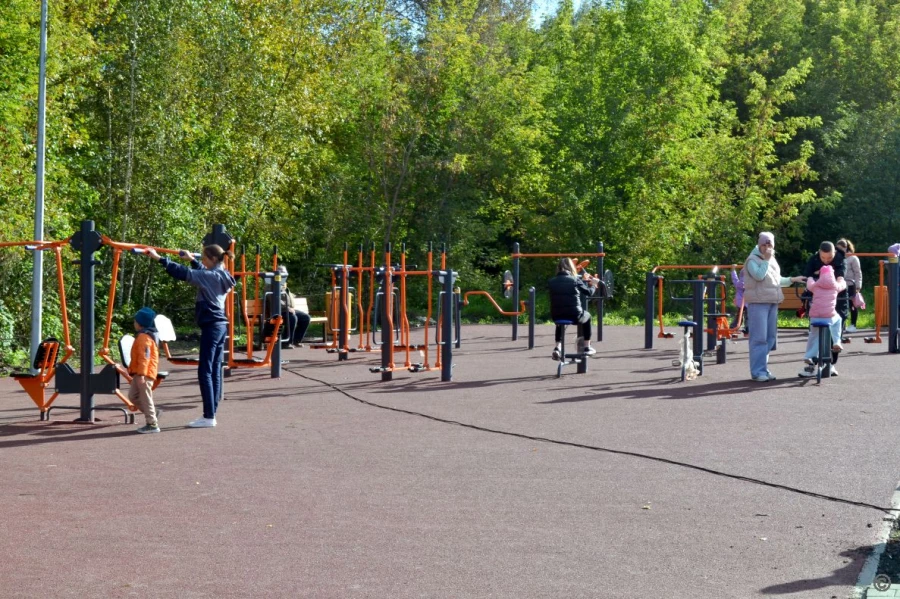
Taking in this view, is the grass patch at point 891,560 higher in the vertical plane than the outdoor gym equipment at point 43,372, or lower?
lower

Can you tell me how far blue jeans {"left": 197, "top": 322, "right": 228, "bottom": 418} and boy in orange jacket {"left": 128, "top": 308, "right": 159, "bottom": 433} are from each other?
44 cm

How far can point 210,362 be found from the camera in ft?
37.2

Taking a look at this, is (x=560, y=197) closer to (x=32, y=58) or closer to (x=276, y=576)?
(x=32, y=58)

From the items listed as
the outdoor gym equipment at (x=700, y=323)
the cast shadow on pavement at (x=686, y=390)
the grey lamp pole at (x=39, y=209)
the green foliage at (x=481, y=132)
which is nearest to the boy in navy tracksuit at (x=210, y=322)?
the cast shadow on pavement at (x=686, y=390)

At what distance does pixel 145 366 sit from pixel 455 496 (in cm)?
451

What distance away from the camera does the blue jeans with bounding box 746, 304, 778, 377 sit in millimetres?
15195

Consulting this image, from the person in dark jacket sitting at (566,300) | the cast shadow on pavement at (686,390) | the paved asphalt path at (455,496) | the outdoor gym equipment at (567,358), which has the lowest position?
the paved asphalt path at (455,496)

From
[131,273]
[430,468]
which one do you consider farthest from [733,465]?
[131,273]

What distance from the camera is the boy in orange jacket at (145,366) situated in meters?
11.0

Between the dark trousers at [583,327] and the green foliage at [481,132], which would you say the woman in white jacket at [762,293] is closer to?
the dark trousers at [583,327]

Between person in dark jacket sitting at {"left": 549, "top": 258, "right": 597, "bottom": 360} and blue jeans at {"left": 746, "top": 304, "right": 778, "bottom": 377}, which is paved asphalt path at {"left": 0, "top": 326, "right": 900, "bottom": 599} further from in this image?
person in dark jacket sitting at {"left": 549, "top": 258, "right": 597, "bottom": 360}

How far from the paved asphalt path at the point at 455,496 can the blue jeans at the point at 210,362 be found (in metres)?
0.36

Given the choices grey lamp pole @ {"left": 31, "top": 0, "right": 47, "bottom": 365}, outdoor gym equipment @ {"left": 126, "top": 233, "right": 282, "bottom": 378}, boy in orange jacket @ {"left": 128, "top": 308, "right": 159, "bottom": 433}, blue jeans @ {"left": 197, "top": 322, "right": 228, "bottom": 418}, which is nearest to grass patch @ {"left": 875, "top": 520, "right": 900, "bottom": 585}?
blue jeans @ {"left": 197, "top": 322, "right": 228, "bottom": 418}

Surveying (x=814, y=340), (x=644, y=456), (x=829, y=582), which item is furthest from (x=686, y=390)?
(x=829, y=582)
